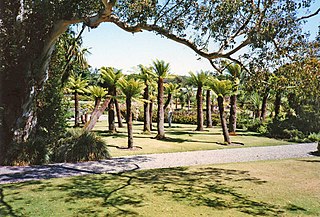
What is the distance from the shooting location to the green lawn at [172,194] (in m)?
5.99

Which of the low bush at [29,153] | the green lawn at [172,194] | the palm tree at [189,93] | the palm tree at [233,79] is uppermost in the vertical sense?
the palm tree at [189,93]

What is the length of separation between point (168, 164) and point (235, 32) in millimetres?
5135

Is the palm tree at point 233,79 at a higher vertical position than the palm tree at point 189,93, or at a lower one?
lower

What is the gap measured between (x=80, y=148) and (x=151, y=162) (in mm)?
2682

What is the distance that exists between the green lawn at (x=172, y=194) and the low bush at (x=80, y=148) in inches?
102

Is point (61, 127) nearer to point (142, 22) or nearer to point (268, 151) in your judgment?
point (142, 22)

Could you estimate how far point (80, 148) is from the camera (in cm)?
1162

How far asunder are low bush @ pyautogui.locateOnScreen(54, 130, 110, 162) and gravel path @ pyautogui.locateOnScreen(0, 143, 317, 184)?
0.44 metres

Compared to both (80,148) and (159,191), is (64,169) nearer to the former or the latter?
(80,148)

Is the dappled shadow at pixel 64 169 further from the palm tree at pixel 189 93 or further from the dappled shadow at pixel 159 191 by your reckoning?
the palm tree at pixel 189 93

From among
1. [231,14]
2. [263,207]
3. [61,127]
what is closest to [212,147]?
[61,127]

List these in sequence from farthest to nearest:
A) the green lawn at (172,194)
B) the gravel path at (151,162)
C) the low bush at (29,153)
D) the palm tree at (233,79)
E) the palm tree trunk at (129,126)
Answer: the palm tree at (233,79) < the palm tree trunk at (129,126) < the low bush at (29,153) < the gravel path at (151,162) < the green lawn at (172,194)

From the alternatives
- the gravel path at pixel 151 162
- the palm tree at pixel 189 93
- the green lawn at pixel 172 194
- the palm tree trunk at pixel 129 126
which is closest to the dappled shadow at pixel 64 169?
the gravel path at pixel 151 162

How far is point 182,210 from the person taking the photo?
606 centimetres
